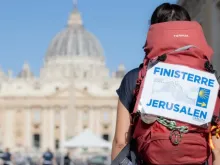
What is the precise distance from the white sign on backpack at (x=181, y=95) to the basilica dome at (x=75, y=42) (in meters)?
113

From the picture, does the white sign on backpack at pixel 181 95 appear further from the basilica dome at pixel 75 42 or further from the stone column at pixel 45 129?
the basilica dome at pixel 75 42

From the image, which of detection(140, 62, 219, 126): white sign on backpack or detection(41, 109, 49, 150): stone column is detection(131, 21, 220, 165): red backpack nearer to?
detection(140, 62, 219, 126): white sign on backpack

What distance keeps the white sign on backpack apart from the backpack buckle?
0.19 ft

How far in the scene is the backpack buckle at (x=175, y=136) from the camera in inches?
102

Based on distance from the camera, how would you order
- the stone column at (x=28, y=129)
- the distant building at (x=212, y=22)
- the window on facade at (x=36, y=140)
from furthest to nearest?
the window on facade at (x=36, y=140) < the stone column at (x=28, y=129) < the distant building at (x=212, y=22)

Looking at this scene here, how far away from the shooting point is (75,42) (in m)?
120

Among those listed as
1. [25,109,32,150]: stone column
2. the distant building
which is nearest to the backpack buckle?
the distant building

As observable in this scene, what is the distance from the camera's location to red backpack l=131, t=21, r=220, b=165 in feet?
8.53

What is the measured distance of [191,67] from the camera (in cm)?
271

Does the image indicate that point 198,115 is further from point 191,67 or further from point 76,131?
point 76,131

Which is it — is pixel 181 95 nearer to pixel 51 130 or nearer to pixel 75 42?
pixel 51 130

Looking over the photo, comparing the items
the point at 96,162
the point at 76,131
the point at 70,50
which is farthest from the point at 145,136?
the point at 70,50

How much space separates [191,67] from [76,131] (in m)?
92.7

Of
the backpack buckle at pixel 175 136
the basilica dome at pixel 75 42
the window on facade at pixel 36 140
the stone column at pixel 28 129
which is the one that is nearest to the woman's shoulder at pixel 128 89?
the backpack buckle at pixel 175 136
